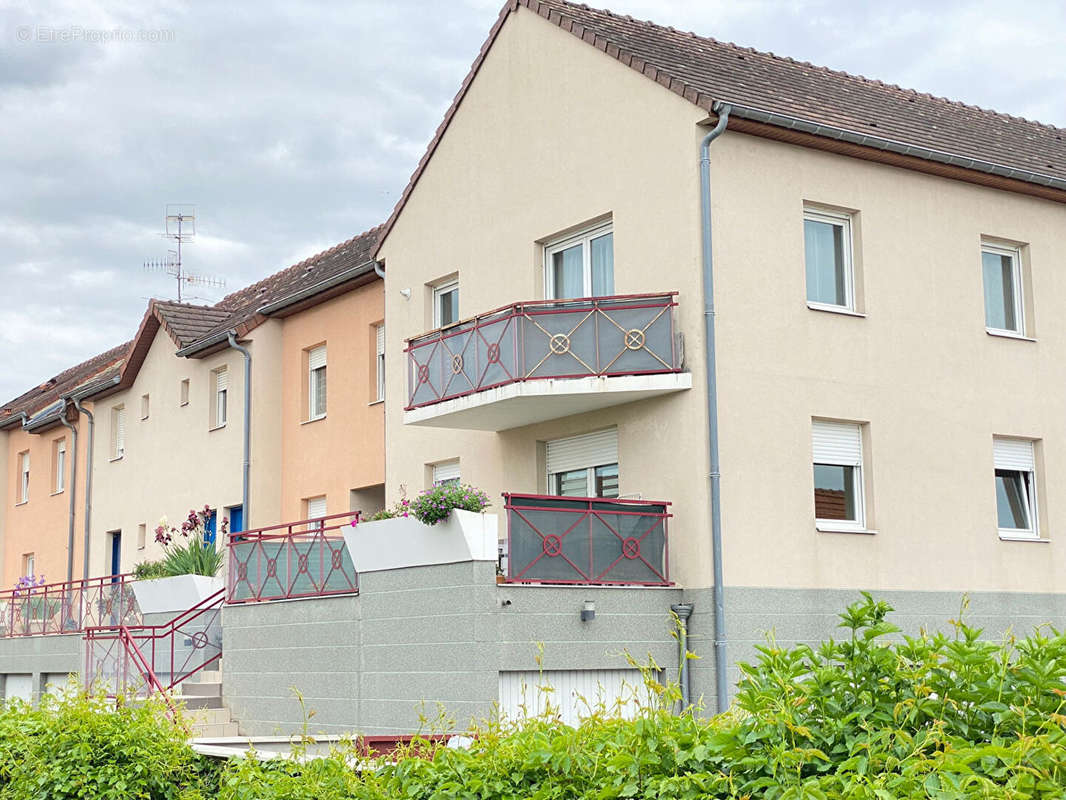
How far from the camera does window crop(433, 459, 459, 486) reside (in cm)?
1906

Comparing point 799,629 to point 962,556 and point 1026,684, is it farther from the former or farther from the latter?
point 1026,684

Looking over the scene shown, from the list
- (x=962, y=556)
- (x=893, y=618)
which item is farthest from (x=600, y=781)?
(x=962, y=556)

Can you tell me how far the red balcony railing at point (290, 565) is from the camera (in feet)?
54.8

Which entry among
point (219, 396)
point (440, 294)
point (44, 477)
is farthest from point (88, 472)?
point (440, 294)

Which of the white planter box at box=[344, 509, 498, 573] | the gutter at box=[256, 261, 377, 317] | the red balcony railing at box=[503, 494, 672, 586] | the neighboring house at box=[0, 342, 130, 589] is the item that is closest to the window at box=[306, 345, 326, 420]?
the gutter at box=[256, 261, 377, 317]

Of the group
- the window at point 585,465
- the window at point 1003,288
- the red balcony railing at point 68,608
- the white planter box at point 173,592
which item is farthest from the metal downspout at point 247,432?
the window at point 1003,288

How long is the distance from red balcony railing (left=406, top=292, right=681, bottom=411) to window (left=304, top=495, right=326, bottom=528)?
8152mm

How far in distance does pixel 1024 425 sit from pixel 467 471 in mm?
7377

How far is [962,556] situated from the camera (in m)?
16.8

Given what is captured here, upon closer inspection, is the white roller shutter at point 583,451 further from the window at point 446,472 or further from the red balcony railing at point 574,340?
the window at point 446,472

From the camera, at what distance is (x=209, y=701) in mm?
18609

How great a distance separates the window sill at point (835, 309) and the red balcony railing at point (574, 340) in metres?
1.85

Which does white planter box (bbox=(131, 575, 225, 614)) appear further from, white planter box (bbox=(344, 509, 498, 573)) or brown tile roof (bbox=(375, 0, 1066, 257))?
brown tile roof (bbox=(375, 0, 1066, 257))

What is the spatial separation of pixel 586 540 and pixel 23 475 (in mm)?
27518
